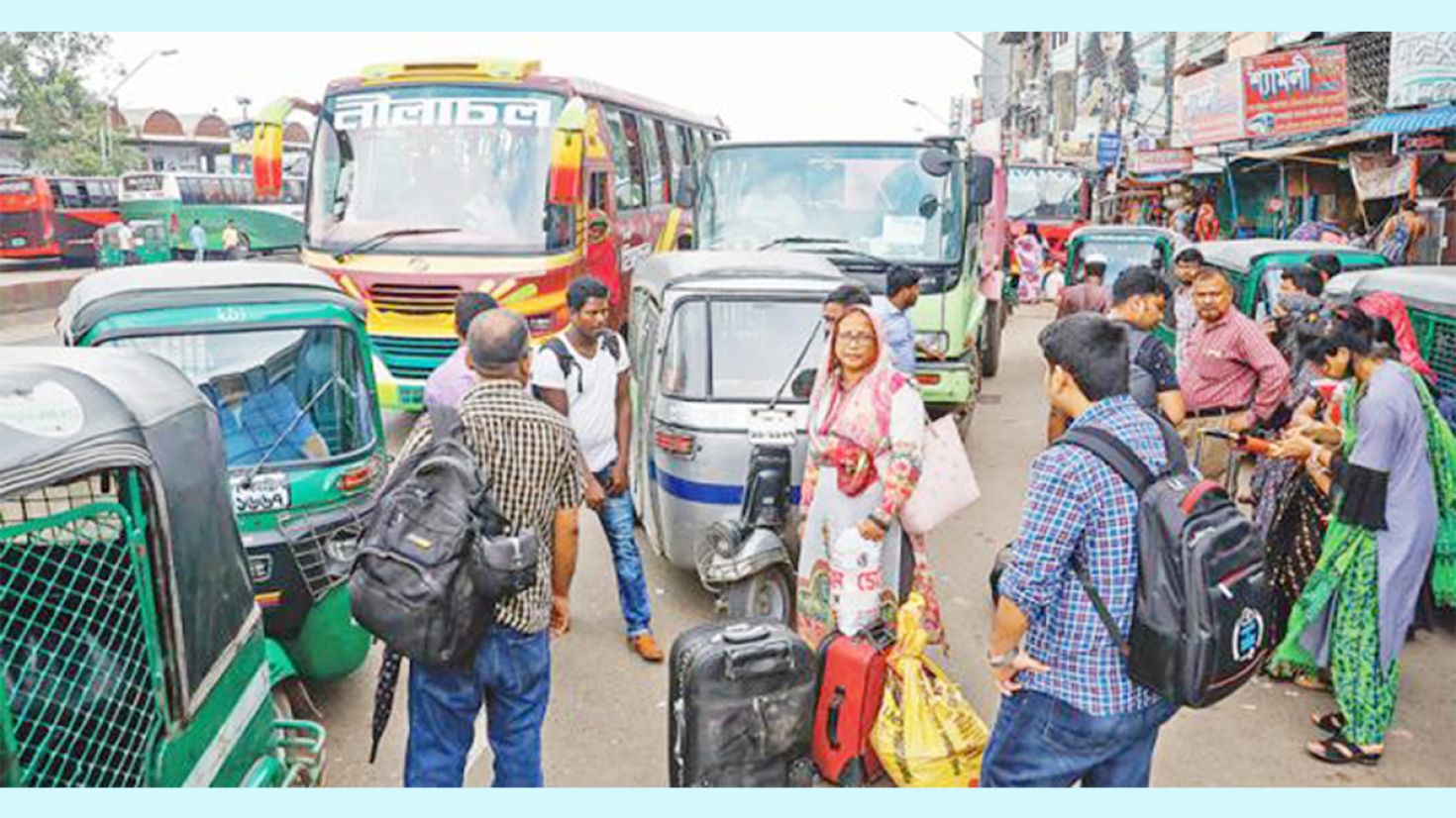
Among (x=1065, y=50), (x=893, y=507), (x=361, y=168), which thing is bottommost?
(x=893, y=507)

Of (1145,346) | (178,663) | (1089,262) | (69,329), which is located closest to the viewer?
(178,663)

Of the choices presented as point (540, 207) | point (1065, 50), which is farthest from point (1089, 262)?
point (1065, 50)

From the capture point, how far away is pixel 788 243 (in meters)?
8.91

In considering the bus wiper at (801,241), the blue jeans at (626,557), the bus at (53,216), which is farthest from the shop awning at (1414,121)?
the bus at (53,216)

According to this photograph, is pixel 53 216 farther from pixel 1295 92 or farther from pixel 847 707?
pixel 847 707

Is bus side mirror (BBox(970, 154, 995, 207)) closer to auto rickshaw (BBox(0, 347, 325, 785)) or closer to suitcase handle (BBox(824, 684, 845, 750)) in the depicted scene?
suitcase handle (BBox(824, 684, 845, 750))

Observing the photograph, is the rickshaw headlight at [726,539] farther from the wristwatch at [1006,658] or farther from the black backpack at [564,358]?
the wristwatch at [1006,658]

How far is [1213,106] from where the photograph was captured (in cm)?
1808

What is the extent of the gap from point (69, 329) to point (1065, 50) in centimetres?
4489

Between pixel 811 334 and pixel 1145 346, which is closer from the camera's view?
pixel 1145 346

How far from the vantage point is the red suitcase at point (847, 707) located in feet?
12.5

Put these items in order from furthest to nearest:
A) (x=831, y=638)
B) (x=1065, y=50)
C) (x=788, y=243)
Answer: (x=1065, y=50) < (x=788, y=243) < (x=831, y=638)

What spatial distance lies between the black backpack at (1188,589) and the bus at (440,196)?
7.28m

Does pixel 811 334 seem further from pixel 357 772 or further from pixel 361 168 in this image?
pixel 361 168
